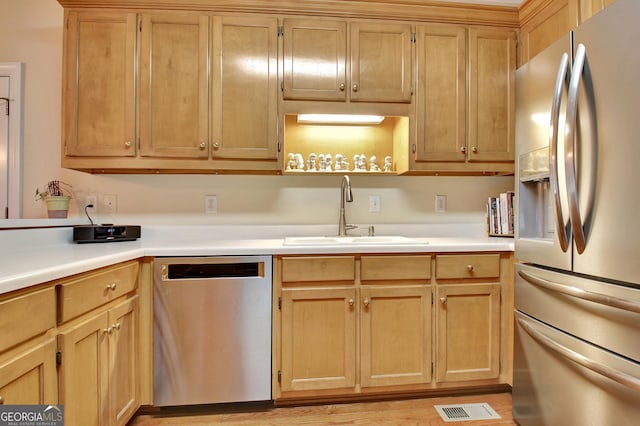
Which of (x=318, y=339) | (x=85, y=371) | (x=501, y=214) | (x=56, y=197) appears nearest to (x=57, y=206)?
(x=56, y=197)

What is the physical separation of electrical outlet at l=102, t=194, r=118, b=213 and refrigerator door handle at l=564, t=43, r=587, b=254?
2402mm

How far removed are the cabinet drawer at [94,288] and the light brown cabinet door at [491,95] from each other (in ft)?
6.43

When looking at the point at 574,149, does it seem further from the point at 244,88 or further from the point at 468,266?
the point at 244,88

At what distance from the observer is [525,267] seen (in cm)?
148

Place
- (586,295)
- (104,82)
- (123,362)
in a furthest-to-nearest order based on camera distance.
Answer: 1. (104,82)
2. (123,362)
3. (586,295)

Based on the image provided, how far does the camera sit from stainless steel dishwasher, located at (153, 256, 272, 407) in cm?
158

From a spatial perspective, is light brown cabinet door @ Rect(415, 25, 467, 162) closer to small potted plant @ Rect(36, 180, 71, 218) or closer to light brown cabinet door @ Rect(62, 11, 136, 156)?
light brown cabinet door @ Rect(62, 11, 136, 156)

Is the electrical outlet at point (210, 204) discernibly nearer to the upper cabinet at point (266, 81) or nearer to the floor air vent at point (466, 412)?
the upper cabinet at point (266, 81)

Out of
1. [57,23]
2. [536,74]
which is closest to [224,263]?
[536,74]

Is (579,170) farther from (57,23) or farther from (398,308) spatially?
(57,23)

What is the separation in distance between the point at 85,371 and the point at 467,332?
1694 millimetres

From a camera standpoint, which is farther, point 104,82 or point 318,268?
point 104,82

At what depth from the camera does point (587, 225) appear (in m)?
1.14

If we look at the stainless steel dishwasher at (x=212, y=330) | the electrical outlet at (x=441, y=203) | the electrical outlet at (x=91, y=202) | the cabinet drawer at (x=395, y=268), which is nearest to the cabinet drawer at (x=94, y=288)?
the stainless steel dishwasher at (x=212, y=330)
